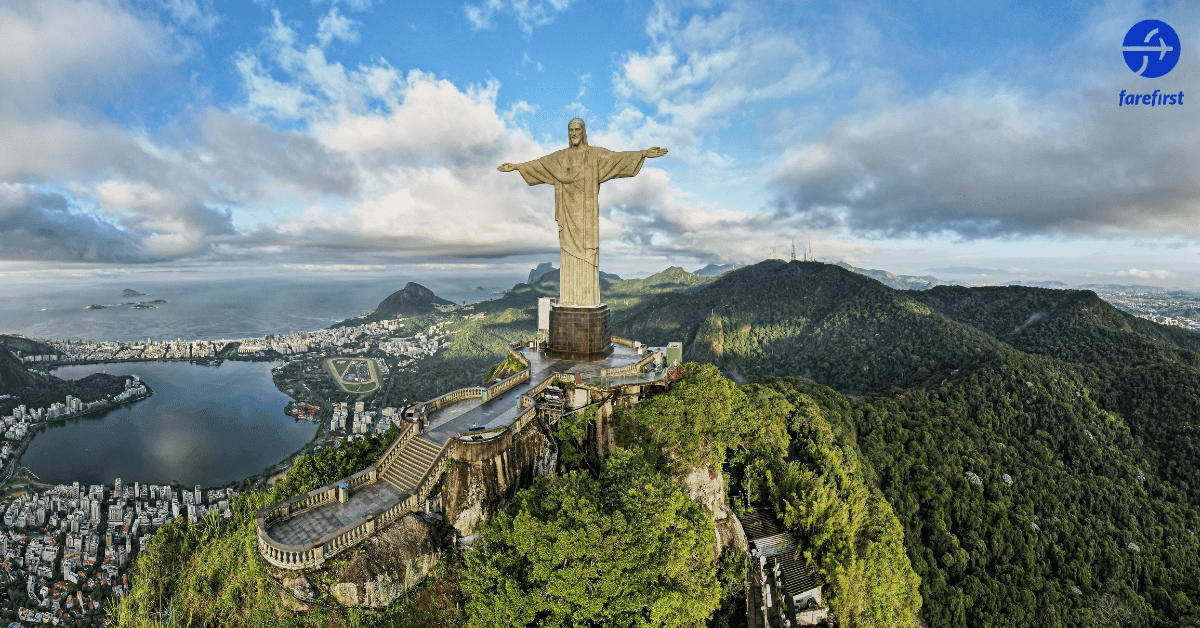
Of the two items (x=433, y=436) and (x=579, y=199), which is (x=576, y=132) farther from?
(x=433, y=436)

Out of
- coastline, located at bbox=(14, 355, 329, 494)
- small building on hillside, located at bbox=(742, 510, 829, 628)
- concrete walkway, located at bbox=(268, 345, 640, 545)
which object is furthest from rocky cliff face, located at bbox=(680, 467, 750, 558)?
coastline, located at bbox=(14, 355, 329, 494)

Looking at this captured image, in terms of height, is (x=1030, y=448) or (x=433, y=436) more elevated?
(x=433, y=436)

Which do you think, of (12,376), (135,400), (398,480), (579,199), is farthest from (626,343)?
(12,376)

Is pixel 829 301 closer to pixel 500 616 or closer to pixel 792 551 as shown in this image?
→ pixel 792 551

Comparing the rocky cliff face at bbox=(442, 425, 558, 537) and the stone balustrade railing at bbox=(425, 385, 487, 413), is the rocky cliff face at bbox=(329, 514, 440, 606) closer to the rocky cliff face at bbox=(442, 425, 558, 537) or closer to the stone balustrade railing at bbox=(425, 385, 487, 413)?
the rocky cliff face at bbox=(442, 425, 558, 537)

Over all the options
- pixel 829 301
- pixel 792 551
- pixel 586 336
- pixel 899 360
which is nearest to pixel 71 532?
pixel 586 336

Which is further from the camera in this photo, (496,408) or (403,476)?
(496,408)

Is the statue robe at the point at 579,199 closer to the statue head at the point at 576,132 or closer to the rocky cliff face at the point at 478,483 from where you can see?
the statue head at the point at 576,132

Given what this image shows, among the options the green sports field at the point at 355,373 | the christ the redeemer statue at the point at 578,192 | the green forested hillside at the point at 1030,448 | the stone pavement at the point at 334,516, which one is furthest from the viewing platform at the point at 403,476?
the green sports field at the point at 355,373
